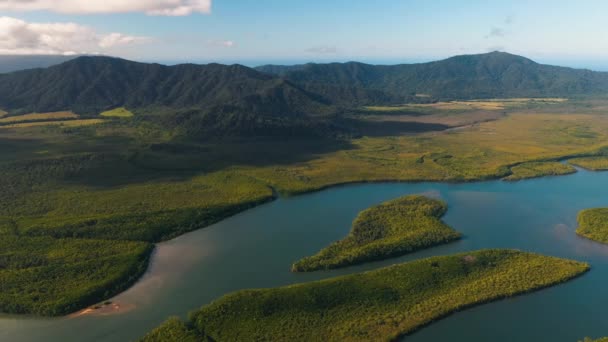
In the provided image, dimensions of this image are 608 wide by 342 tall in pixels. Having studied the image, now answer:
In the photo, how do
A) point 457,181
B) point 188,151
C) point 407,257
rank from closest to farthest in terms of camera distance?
point 407,257, point 457,181, point 188,151

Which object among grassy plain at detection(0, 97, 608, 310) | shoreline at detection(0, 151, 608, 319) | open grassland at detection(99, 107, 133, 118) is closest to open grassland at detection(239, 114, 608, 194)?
grassy plain at detection(0, 97, 608, 310)

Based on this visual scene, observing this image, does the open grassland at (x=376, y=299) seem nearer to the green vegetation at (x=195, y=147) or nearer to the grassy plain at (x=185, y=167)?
the green vegetation at (x=195, y=147)

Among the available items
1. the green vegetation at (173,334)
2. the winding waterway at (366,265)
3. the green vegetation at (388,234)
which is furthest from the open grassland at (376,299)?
the green vegetation at (388,234)

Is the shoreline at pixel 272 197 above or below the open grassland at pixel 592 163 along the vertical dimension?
below

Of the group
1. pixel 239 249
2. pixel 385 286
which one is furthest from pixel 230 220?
pixel 385 286

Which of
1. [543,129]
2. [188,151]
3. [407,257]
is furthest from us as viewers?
[543,129]

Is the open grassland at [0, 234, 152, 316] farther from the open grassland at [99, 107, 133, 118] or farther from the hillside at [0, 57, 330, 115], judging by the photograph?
the hillside at [0, 57, 330, 115]

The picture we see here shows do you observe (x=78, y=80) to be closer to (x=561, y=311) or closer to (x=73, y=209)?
(x=73, y=209)
